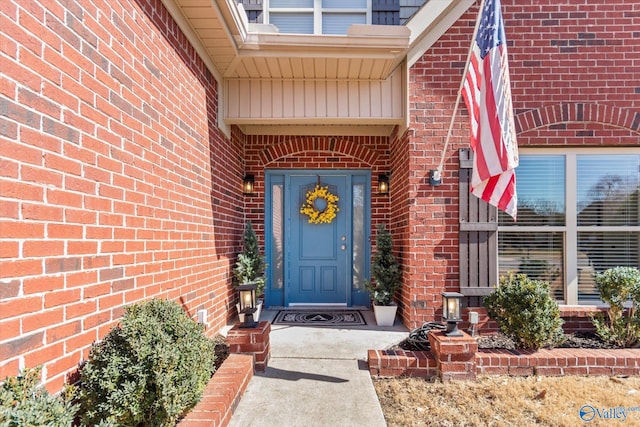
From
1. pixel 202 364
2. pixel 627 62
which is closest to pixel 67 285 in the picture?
pixel 202 364

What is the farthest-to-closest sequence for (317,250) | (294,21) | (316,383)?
(317,250) < (294,21) < (316,383)

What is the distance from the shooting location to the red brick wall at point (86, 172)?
4.88 ft

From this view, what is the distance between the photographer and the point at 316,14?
4.67 m

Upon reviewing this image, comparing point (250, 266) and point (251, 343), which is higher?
point (250, 266)

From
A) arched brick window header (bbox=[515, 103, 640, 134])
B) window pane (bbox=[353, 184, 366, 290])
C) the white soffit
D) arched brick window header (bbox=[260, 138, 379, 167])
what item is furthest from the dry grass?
arched brick window header (bbox=[260, 138, 379, 167])

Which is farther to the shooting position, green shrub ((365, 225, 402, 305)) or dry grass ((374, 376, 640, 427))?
green shrub ((365, 225, 402, 305))

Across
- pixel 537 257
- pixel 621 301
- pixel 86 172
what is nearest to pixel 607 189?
pixel 537 257

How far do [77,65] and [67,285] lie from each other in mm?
1119

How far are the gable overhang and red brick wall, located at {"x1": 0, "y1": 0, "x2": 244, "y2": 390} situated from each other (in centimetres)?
63

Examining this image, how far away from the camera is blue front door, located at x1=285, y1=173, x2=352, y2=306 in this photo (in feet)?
18.1

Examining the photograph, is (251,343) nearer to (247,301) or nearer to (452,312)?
(247,301)

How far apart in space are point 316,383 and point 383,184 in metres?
3.14

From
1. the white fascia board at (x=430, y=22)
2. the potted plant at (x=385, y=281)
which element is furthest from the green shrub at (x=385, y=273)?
the white fascia board at (x=430, y=22)

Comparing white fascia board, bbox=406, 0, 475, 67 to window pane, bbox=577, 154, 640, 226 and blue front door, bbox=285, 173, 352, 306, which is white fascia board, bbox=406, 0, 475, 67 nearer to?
blue front door, bbox=285, 173, 352, 306
